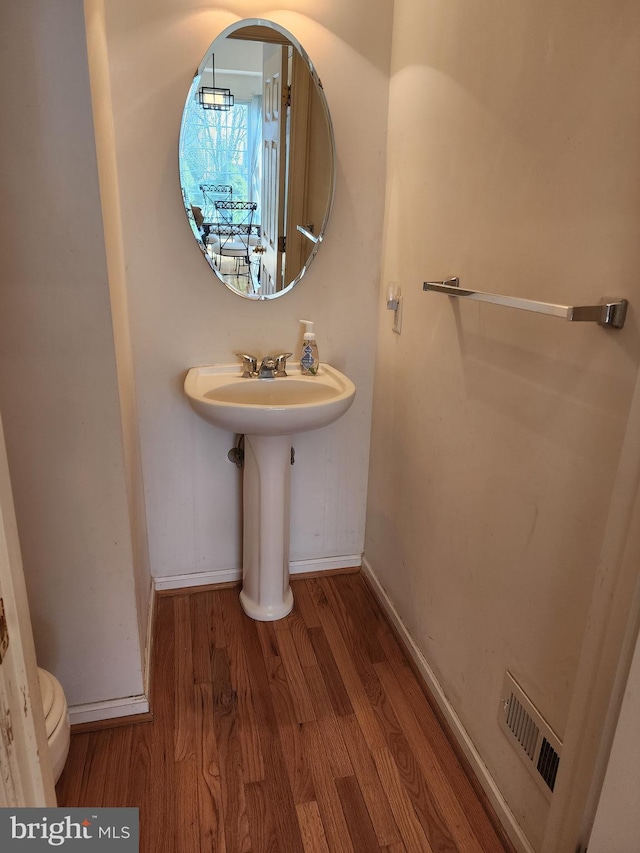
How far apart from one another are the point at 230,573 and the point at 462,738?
1041 millimetres

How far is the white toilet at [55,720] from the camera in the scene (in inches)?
49.9

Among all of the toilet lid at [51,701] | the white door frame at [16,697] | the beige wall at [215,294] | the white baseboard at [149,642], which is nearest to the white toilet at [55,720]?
the toilet lid at [51,701]

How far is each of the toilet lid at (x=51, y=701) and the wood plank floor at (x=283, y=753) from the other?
0.82 ft

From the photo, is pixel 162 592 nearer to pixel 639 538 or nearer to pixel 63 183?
pixel 63 183

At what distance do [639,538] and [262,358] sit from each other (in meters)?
1.37

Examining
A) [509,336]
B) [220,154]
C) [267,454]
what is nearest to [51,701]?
[267,454]

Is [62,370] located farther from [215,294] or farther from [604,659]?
[604,659]

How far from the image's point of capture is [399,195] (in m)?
1.79

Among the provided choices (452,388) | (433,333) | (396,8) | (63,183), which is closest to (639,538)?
(452,388)

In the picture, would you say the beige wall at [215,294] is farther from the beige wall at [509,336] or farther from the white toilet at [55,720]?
the white toilet at [55,720]

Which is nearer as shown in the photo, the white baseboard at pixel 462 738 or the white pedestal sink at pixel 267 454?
the white baseboard at pixel 462 738

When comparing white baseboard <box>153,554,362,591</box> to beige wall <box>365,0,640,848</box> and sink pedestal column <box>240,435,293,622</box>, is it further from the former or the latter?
beige wall <box>365,0,640,848</box>

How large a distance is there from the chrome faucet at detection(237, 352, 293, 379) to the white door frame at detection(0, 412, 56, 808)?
1.27 metres

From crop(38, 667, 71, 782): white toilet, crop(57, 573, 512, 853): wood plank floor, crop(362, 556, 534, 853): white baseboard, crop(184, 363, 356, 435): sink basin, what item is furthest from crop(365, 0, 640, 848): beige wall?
crop(38, 667, 71, 782): white toilet
